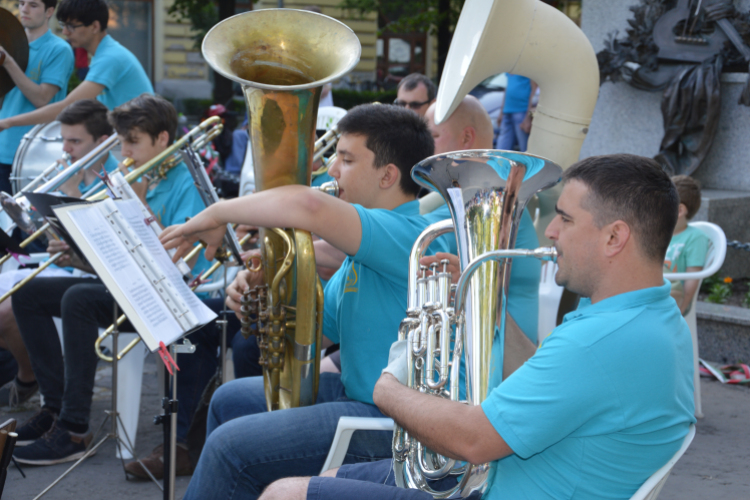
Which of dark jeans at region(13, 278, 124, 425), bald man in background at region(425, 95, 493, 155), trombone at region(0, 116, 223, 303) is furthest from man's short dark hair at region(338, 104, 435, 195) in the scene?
dark jeans at region(13, 278, 124, 425)

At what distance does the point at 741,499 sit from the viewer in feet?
9.21

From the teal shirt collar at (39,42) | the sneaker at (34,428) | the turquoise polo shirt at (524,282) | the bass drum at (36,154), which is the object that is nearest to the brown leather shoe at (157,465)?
the sneaker at (34,428)

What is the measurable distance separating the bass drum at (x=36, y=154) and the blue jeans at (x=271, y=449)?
8.64ft

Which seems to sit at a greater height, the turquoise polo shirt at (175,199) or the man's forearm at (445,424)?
the man's forearm at (445,424)

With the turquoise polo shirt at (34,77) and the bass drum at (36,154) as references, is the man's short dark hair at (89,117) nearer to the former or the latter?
the bass drum at (36,154)

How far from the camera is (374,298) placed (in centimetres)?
214

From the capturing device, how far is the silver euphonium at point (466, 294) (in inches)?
63.3

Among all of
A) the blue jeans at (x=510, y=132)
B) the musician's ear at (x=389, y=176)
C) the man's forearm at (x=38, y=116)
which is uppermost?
the musician's ear at (x=389, y=176)

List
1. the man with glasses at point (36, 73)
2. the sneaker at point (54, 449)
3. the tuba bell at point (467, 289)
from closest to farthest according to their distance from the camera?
the tuba bell at point (467, 289), the sneaker at point (54, 449), the man with glasses at point (36, 73)

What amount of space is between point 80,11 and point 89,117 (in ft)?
2.70

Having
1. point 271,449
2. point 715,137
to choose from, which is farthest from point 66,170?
point 715,137

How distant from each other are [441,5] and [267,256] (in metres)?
11.7

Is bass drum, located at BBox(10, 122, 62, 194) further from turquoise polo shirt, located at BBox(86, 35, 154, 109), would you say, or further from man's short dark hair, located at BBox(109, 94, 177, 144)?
man's short dark hair, located at BBox(109, 94, 177, 144)

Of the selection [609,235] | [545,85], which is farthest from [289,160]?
[545,85]
